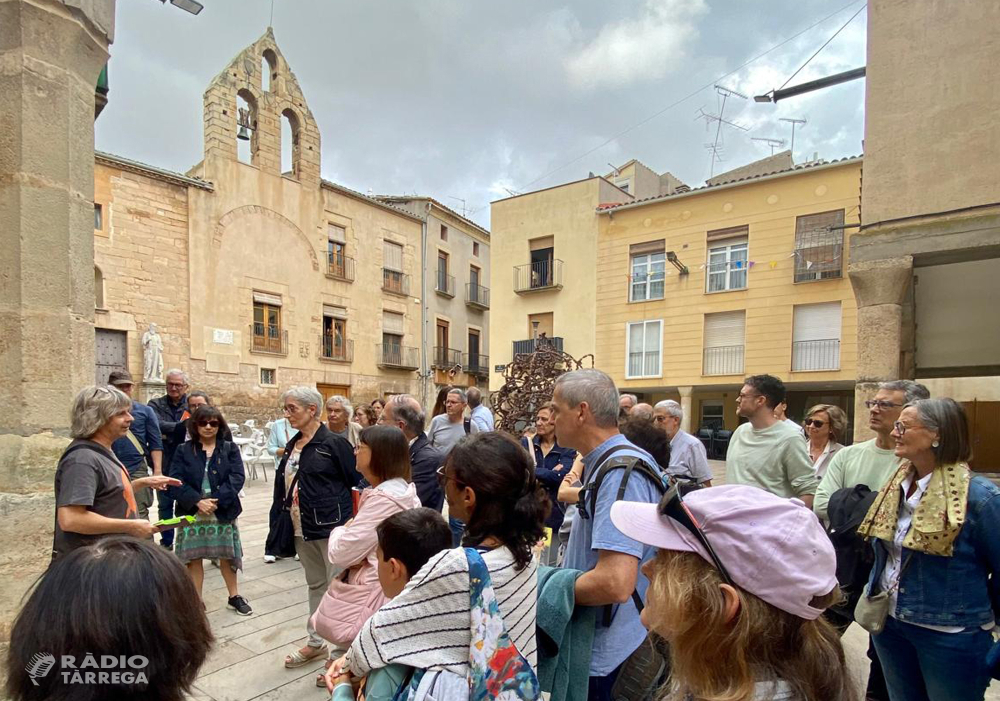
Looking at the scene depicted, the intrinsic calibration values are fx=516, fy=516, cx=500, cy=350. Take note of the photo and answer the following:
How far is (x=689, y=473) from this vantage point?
3.86m

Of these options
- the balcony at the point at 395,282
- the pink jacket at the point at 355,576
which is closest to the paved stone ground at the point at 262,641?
the pink jacket at the point at 355,576

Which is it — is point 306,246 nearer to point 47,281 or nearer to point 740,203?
point 740,203

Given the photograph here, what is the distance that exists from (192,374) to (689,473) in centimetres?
1736

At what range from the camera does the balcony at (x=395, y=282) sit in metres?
23.6

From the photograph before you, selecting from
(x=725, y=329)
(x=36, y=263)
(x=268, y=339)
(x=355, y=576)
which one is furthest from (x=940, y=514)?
(x=268, y=339)

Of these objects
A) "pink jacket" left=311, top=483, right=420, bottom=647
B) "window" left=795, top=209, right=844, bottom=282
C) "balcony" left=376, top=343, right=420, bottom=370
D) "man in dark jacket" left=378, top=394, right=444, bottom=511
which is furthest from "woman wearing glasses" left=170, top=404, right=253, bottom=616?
"balcony" left=376, top=343, right=420, bottom=370

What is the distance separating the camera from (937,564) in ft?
6.26

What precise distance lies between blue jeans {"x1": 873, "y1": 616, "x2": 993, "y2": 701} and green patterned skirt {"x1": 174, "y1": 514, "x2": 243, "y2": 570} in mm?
3950

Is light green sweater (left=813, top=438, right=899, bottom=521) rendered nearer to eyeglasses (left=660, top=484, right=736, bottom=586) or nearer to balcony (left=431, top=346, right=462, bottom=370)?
eyeglasses (left=660, top=484, right=736, bottom=586)

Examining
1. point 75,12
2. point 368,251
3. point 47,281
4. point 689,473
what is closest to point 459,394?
point 689,473

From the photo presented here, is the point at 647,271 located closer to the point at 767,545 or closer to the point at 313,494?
the point at 313,494

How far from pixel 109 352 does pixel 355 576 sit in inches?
666

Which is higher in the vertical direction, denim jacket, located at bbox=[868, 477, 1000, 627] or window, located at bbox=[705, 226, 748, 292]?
window, located at bbox=[705, 226, 748, 292]

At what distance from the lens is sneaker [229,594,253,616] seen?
12.6 feet
